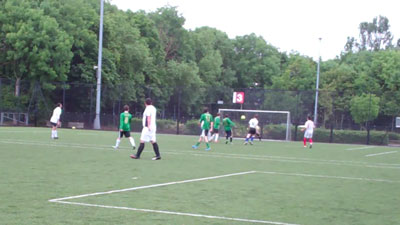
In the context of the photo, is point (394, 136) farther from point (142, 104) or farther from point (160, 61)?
point (160, 61)

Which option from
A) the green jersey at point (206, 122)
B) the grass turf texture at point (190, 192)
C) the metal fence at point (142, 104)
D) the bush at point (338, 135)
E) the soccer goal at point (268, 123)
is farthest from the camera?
the metal fence at point (142, 104)

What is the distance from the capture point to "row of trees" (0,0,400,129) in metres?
46.8

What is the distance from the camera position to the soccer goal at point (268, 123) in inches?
1636

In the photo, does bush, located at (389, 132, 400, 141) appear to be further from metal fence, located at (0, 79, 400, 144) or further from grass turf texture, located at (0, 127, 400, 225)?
grass turf texture, located at (0, 127, 400, 225)

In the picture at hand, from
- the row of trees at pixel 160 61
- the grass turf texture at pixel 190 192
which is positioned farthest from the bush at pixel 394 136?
the grass turf texture at pixel 190 192

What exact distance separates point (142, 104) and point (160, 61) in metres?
26.9

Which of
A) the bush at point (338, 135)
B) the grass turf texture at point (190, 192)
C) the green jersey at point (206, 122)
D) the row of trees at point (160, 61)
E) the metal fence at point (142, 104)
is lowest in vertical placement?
the grass turf texture at point (190, 192)

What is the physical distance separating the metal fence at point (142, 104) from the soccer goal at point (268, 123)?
0.77 feet

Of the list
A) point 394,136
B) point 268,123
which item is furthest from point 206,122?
point 394,136

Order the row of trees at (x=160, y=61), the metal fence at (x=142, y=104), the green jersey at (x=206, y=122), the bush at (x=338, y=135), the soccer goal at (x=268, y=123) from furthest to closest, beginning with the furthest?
1. the row of trees at (x=160, y=61)
2. the metal fence at (x=142, y=104)
3. the soccer goal at (x=268, y=123)
4. the bush at (x=338, y=135)
5. the green jersey at (x=206, y=122)

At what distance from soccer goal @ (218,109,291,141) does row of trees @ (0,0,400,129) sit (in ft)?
8.74

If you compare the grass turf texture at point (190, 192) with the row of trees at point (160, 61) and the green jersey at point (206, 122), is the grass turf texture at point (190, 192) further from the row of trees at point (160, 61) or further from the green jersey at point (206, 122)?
the row of trees at point (160, 61)

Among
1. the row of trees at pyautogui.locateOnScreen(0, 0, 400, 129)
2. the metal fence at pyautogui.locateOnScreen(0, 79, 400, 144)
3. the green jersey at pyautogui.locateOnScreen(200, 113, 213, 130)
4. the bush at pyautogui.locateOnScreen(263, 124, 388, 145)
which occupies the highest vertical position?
the row of trees at pyautogui.locateOnScreen(0, 0, 400, 129)

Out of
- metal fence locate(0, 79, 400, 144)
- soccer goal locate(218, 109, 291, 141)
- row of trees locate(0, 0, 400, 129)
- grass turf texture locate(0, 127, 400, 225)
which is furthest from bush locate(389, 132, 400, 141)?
grass turf texture locate(0, 127, 400, 225)
